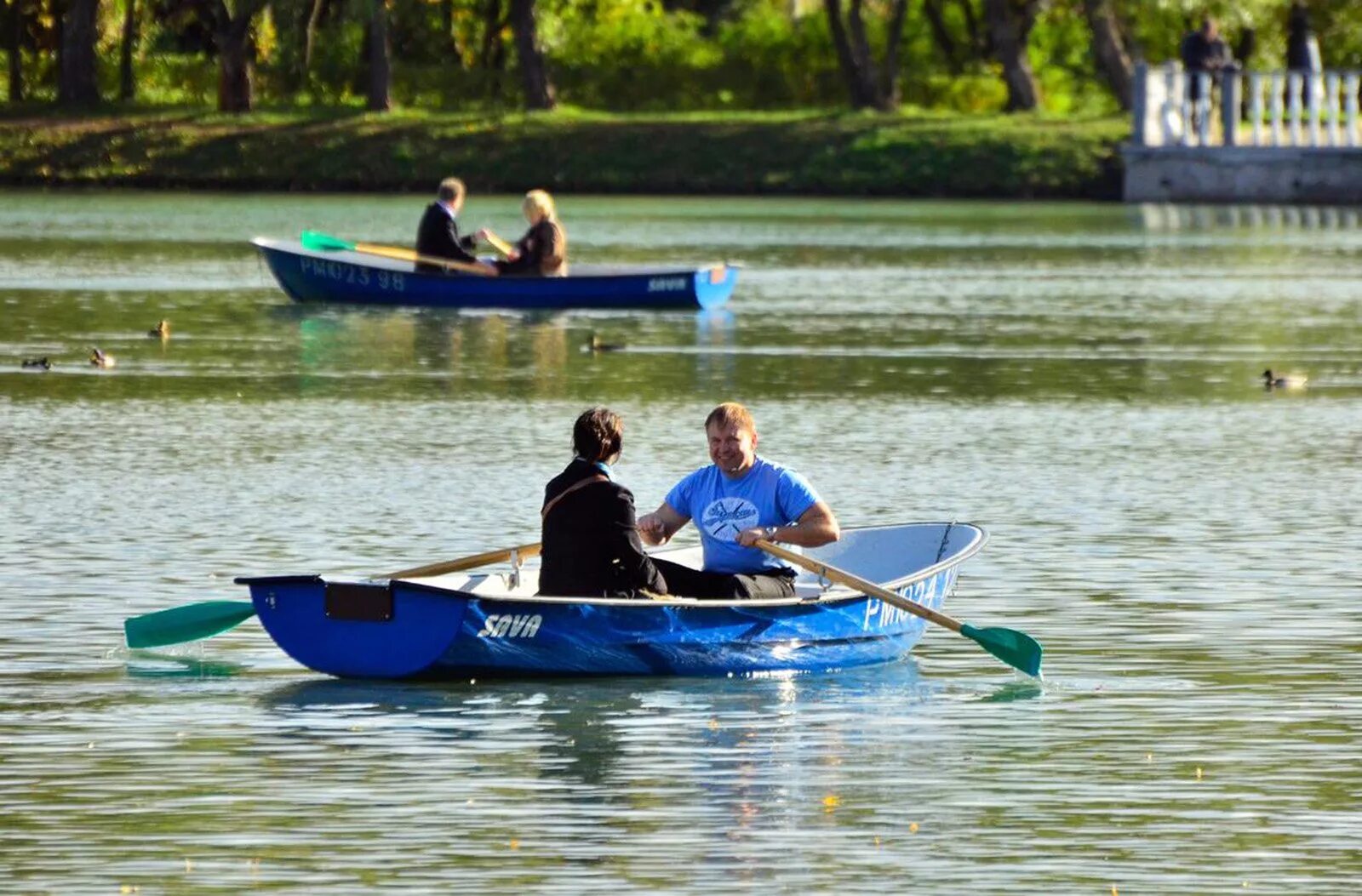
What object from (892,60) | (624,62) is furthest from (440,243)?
(624,62)

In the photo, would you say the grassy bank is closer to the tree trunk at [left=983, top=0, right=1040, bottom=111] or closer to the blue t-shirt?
the tree trunk at [left=983, top=0, right=1040, bottom=111]

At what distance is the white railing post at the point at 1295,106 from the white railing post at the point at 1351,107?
87 cm

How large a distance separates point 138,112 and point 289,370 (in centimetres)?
4392

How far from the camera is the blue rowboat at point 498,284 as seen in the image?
1405 inches

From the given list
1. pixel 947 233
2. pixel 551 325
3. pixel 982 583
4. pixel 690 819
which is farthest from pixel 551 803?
pixel 947 233

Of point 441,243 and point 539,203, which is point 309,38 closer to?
point 441,243

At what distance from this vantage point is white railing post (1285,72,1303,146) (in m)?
60.8

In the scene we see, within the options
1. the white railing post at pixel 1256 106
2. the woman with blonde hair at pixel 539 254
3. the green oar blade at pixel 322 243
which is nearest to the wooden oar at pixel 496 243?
the woman with blonde hair at pixel 539 254

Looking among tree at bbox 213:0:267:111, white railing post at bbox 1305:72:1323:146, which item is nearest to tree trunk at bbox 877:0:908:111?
white railing post at bbox 1305:72:1323:146

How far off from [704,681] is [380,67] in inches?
2341

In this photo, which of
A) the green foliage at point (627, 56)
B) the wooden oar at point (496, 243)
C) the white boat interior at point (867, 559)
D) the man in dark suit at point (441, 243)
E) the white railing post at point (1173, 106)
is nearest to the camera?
the white boat interior at point (867, 559)

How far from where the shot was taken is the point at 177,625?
13.5 meters

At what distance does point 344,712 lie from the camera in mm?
12508

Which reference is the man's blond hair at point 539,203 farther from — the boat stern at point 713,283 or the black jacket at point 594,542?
the black jacket at point 594,542
